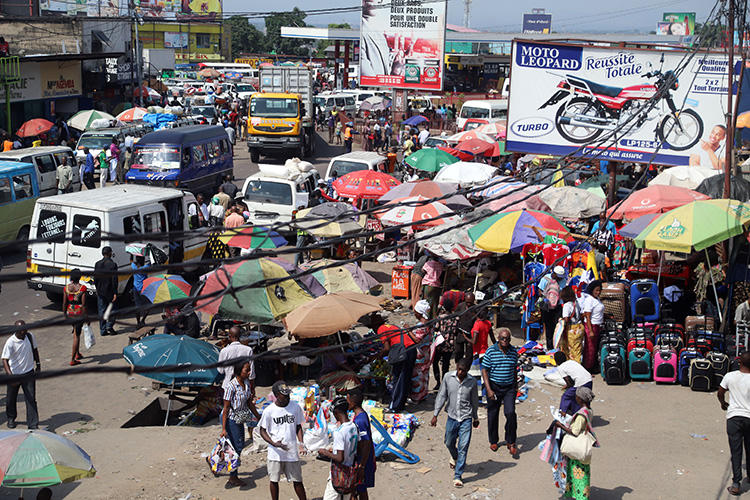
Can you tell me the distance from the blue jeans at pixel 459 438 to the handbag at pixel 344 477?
5.12ft

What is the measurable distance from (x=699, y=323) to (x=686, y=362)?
102 centimetres

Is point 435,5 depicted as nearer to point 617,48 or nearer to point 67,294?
point 617,48

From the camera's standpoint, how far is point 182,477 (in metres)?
8.55

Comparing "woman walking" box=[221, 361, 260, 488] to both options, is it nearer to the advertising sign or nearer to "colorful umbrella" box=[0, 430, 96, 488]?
"colorful umbrella" box=[0, 430, 96, 488]

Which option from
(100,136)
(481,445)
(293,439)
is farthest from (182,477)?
(100,136)

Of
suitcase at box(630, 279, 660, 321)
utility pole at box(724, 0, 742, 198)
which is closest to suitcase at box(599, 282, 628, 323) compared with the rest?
suitcase at box(630, 279, 660, 321)

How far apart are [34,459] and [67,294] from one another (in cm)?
523

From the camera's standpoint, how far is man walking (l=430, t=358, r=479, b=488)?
8336mm

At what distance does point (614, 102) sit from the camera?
1808 centimetres

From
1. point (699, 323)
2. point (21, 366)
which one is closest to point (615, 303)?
point (699, 323)

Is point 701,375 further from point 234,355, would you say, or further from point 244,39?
point 244,39

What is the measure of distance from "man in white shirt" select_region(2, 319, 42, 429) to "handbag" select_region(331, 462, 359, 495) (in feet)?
13.7

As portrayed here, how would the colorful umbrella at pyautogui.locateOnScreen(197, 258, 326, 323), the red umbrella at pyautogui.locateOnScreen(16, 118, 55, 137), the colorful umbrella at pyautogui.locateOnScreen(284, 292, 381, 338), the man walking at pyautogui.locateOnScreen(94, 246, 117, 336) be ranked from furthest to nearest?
the red umbrella at pyautogui.locateOnScreen(16, 118, 55, 137) < the man walking at pyautogui.locateOnScreen(94, 246, 117, 336) < the colorful umbrella at pyautogui.locateOnScreen(197, 258, 326, 323) < the colorful umbrella at pyautogui.locateOnScreen(284, 292, 381, 338)

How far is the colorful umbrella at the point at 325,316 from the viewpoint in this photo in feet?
33.6
